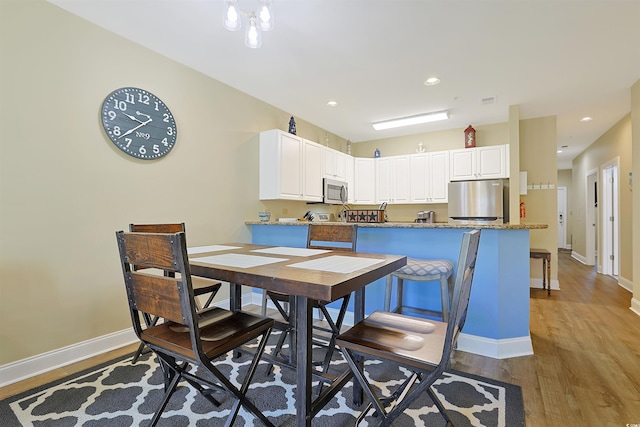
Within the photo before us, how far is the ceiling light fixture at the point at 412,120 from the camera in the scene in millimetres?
4180

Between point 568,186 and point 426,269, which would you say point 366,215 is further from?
point 568,186

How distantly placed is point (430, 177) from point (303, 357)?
434 cm

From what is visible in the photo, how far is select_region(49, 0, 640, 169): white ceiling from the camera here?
213 centimetres

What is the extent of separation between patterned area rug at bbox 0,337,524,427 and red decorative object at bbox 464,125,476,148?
3.75 metres

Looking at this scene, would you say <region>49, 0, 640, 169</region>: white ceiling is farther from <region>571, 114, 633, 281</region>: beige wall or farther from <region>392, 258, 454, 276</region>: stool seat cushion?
<region>392, 258, 454, 276</region>: stool seat cushion

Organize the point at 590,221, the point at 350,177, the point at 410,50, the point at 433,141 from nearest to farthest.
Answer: the point at 410,50 < the point at 433,141 < the point at 350,177 < the point at 590,221

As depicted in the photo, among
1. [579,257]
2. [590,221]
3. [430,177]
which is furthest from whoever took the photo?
[579,257]

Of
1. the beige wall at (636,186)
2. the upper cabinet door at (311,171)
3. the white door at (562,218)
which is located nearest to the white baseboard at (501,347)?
the beige wall at (636,186)

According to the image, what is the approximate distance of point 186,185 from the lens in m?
2.93

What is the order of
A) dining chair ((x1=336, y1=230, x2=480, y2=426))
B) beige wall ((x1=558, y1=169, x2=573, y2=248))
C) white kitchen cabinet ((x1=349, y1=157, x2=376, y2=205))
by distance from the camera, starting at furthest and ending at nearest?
beige wall ((x1=558, y1=169, x2=573, y2=248)) → white kitchen cabinet ((x1=349, y1=157, x2=376, y2=205)) → dining chair ((x1=336, y1=230, x2=480, y2=426))

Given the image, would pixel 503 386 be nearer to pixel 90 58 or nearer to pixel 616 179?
pixel 90 58

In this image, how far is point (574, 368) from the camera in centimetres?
204

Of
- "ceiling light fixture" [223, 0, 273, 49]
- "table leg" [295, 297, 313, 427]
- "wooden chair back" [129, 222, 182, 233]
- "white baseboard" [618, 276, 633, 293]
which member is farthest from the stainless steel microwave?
"white baseboard" [618, 276, 633, 293]

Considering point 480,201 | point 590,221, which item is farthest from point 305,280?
point 590,221
